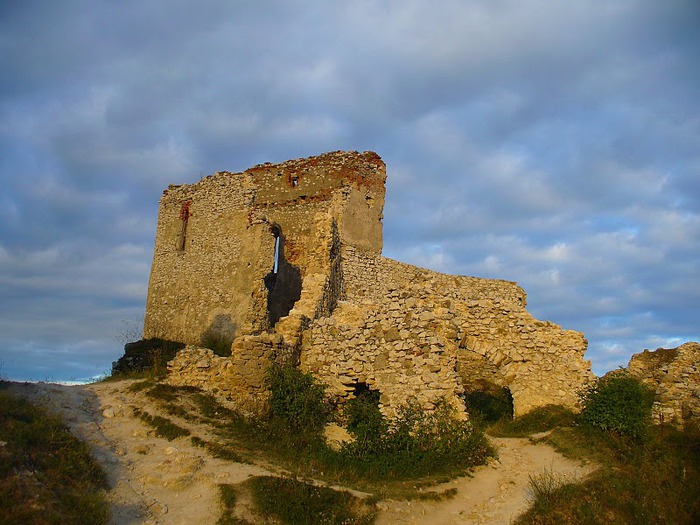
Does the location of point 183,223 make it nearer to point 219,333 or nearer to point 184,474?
point 219,333

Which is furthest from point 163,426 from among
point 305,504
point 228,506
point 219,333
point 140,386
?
point 219,333

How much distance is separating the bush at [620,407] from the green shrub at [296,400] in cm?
570

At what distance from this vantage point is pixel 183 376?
39.1 ft

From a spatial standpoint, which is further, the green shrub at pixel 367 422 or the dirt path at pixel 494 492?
the green shrub at pixel 367 422

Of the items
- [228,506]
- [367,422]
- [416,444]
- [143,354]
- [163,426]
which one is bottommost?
[228,506]

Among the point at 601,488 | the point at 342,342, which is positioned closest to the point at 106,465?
the point at 342,342

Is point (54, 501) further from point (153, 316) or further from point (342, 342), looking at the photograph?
point (153, 316)

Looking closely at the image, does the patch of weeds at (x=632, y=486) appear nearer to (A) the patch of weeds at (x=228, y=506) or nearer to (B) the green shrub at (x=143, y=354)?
(A) the patch of weeds at (x=228, y=506)

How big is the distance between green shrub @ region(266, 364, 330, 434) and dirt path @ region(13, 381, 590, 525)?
210 centimetres

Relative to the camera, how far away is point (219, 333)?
1958 cm

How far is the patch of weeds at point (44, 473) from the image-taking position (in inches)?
231

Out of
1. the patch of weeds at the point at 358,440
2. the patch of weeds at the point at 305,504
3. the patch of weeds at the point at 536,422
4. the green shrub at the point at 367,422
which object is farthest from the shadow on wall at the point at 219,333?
the patch of weeds at the point at 305,504

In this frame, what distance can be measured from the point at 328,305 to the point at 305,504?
8.31m

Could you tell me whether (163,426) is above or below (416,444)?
above
